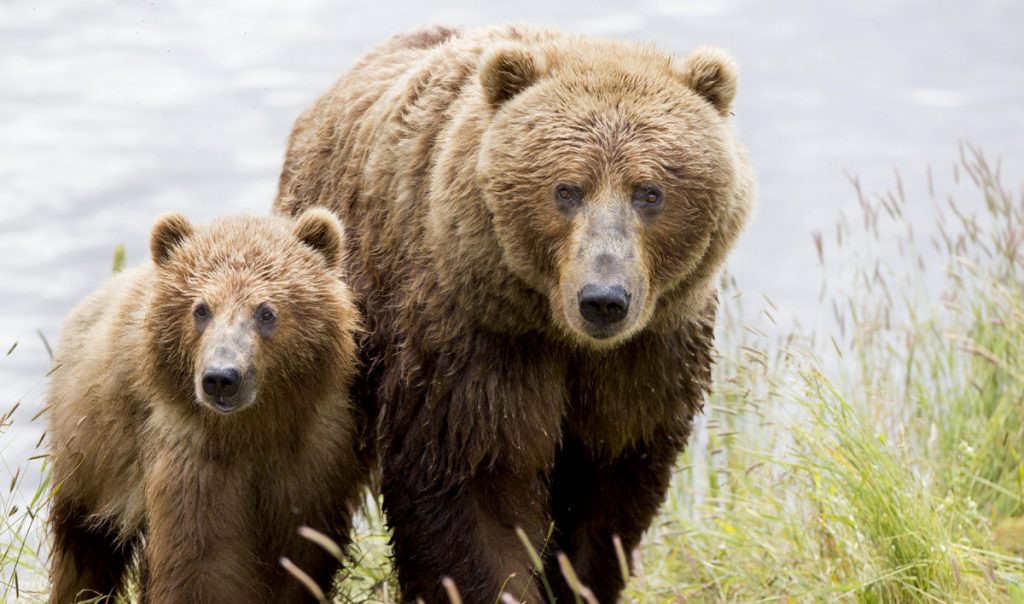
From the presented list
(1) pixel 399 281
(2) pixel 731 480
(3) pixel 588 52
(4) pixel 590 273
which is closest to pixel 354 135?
(1) pixel 399 281

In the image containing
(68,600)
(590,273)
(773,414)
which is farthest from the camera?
(773,414)

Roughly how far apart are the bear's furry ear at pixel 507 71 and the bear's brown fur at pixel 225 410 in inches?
35.4

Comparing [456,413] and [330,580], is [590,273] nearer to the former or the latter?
[456,413]

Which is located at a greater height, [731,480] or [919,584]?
[919,584]

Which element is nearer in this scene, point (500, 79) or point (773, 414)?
point (500, 79)

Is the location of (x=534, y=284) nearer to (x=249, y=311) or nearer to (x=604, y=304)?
(x=604, y=304)

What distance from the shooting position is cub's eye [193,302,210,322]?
6184 millimetres

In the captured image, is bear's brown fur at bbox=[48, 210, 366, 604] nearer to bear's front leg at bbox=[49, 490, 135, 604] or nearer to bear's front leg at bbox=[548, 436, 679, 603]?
bear's front leg at bbox=[49, 490, 135, 604]

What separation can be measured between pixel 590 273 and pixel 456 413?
3.27 ft

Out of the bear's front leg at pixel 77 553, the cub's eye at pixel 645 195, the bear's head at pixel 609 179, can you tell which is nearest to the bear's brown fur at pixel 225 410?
the bear's front leg at pixel 77 553

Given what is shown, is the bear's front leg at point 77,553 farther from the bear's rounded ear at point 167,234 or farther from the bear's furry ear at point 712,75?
the bear's furry ear at point 712,75

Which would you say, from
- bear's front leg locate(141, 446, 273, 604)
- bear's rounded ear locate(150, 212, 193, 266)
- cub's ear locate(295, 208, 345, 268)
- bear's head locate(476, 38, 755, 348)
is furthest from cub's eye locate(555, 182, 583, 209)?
bear's front leg locate(141, 446, 273, 604)

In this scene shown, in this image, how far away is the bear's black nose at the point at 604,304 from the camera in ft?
Result: 18.8

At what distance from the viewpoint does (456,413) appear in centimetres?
646
